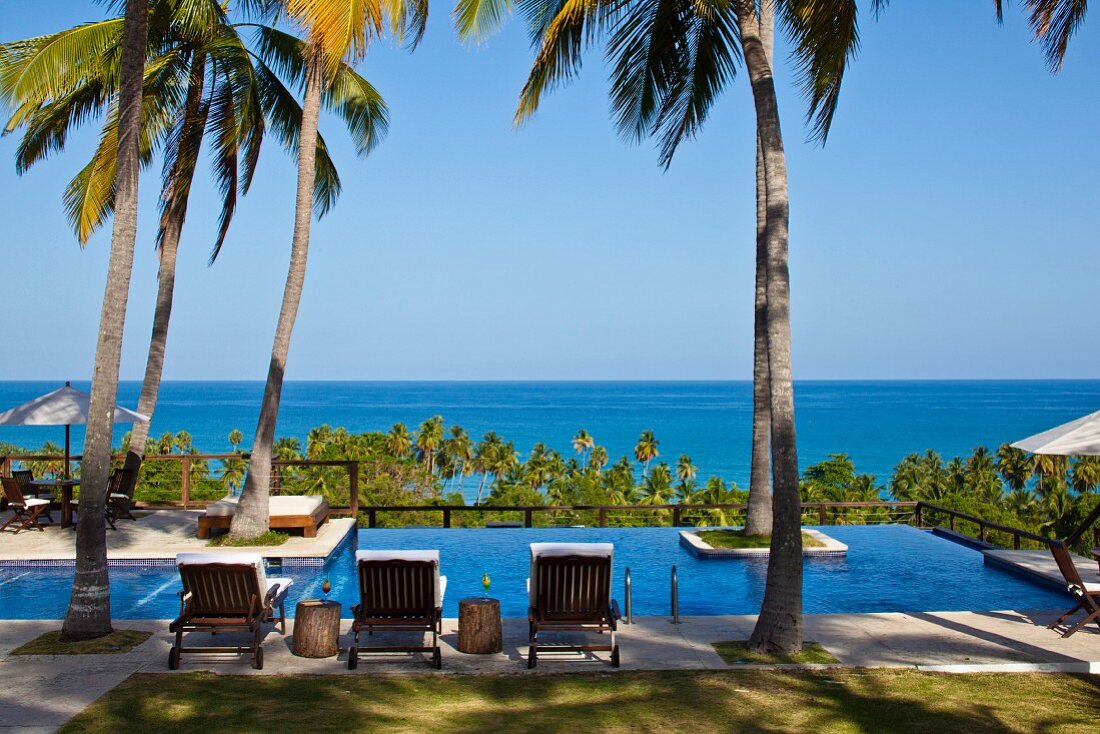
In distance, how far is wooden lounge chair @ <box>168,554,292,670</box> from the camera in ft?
22.6

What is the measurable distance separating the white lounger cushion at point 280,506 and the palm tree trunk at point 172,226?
7.32 ft

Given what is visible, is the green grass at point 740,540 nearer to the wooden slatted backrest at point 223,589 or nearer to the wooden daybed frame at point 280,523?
the wooden daybed frame at point 280,523

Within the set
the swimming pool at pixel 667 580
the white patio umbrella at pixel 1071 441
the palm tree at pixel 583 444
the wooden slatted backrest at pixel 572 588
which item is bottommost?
the palm tree at pixel 583 444

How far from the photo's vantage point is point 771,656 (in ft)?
23.6

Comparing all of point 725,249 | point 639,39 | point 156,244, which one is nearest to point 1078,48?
point 639,39

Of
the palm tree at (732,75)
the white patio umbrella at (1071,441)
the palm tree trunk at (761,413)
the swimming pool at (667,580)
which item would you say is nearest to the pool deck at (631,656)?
the palm tree at (732,75)

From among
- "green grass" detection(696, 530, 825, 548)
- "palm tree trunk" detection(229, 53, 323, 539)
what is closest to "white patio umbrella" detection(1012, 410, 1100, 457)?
"green grass" detection(696, 530, 825, 548)

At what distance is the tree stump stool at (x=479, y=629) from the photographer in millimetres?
7316

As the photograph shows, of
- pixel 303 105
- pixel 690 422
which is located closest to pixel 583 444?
pixel 690 422

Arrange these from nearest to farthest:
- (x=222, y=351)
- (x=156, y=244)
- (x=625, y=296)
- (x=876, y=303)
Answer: (x=156, y=244) → (x=876, y=303) → (x=222, y=351) → (x=625, y=296)

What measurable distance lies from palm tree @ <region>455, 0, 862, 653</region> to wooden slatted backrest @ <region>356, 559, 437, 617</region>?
8.35 ft

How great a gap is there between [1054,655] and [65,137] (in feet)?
49.0

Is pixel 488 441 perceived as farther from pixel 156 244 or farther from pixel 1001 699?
pixel 1001 699

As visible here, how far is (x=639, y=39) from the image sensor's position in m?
9.59
